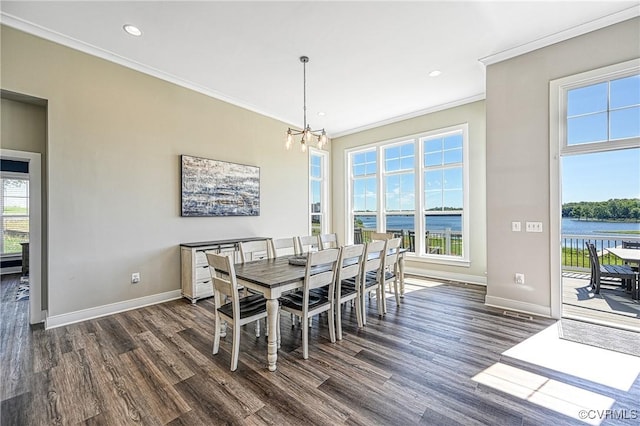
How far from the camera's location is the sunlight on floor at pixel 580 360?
2.06 m

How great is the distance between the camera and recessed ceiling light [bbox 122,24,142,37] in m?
2.89

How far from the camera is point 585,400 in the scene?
1814 mm

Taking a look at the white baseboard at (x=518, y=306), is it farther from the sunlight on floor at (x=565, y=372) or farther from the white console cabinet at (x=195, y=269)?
the white console cabinet at (x=195, y=269)

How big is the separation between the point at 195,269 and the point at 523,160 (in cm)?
463

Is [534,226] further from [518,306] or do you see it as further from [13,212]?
[13,212]

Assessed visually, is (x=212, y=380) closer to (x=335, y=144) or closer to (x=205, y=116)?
(x=205, y=116)

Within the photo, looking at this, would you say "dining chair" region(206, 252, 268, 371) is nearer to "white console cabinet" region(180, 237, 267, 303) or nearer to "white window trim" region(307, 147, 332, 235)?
"white console cabinet" region(180, 237, 267, 303)

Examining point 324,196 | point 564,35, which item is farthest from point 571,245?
point 324,196

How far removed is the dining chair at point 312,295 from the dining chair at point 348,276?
64mm

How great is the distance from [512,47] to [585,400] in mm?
3734

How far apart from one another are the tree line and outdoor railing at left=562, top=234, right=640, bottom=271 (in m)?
0.31

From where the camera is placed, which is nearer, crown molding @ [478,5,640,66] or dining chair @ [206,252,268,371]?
dining chair @ [206,252,268,371]

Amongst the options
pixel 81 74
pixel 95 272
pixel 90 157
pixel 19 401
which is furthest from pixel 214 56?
pixel 19 401

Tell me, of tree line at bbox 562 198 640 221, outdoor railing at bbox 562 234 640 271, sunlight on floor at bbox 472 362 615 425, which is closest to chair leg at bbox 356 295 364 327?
sunlight on floor at bbox 472 362 615 425
